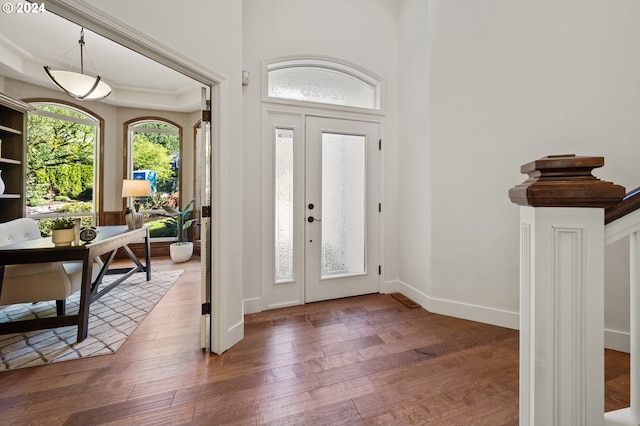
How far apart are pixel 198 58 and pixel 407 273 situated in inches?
119

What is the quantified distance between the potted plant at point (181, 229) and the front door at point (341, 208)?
10.6 ft

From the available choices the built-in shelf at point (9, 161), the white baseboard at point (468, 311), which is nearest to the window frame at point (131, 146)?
the built-in shelf at point (9, 161)

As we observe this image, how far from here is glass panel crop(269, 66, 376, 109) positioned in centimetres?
296

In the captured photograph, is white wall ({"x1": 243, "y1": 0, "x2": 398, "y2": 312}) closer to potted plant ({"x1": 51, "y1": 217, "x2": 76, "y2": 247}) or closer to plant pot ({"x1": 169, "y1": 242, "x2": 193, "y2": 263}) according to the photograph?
potted plant ({"x1": 51, "y1": 217, "x2": 76, "y2": 247})

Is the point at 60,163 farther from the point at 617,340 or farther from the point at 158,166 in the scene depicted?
the point at 617,340

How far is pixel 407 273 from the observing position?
3240mm

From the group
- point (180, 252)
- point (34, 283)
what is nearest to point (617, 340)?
point (34, 283)

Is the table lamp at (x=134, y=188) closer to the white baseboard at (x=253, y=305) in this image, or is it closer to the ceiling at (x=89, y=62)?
the ceiling at (x=89, y=62)

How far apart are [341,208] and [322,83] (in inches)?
59.9

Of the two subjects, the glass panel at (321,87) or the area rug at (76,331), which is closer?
the area rug at (76,331)

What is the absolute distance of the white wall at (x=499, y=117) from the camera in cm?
210

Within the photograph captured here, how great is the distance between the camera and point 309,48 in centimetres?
297

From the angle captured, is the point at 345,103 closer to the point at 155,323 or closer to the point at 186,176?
the point at 155,323

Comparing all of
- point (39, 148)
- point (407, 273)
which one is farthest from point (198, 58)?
point (39, 148)
